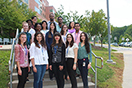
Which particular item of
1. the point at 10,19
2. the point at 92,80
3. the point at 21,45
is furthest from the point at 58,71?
the point at 10,19

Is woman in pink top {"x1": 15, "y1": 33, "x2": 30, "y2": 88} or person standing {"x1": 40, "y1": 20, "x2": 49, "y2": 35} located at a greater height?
person standing {"x1": 40, "y1": 20, "x2": 49, "y2": 35}

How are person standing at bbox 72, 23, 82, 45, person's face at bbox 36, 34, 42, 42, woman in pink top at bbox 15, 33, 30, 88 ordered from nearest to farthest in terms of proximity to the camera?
woman in pink top at bbox 15, 33, 30, 88, person's face at bbox 36, 34, 42, 42, person standing at bbox 72, 23, 82, 45

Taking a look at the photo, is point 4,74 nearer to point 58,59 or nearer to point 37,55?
point 37,55

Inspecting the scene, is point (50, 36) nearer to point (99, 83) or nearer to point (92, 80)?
point (92, 80)

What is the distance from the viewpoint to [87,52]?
11.2 feet

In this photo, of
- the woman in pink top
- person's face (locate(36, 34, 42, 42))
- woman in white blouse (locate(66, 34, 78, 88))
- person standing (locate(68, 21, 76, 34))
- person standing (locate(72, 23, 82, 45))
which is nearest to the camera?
the woman in pink top

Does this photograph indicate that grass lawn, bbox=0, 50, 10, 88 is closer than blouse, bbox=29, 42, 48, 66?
No

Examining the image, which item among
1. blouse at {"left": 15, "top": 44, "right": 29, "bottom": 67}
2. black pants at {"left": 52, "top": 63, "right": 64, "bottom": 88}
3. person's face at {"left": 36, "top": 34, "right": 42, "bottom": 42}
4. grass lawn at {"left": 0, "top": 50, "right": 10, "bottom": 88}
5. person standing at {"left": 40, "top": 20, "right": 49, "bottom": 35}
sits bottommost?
grass lawn at {"left": 0, "top": 50, "right": 10, "bottom": 88}

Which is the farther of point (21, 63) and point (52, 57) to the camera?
point (52, 57)

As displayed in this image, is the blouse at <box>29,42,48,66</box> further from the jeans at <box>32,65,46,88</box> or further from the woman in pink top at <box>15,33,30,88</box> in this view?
the woman in pink top at <box>15,33,30,88</box>

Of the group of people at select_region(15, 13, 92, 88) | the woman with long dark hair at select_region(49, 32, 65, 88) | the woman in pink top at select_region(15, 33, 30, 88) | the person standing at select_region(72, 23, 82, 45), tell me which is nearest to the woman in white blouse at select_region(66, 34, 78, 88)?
the group of people at select_region(15, 13, 92, 88)

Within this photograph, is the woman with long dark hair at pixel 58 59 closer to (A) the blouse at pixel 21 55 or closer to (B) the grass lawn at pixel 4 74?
(A) the blouse at pixel 21 55

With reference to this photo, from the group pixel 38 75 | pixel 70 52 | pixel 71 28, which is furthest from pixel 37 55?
pixel 71 28

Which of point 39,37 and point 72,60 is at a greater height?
point 39,37
